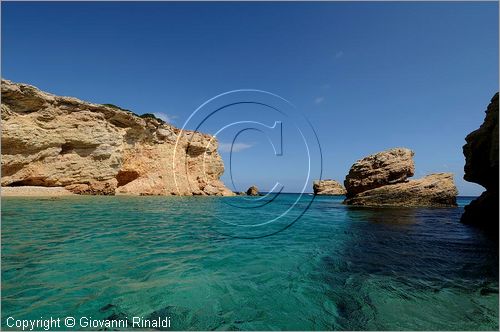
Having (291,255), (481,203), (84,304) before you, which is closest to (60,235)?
(84,304)

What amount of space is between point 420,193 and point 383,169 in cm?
467

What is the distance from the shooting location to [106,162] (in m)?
43.3

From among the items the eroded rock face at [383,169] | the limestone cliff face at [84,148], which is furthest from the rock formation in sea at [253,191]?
the eroded rock face at [383,169]

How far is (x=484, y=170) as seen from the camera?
13.9 metres

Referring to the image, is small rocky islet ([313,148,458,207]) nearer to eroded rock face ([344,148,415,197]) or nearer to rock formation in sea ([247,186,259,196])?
eroded rock face ([344,148,415,197])

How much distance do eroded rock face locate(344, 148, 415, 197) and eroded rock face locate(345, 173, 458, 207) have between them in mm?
916

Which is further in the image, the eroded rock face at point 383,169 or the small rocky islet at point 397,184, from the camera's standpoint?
the eroded rock face at point 383,169

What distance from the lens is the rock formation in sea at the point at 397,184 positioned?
29672 mm

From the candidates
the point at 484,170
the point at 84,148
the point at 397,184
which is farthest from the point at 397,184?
the point at 84,148

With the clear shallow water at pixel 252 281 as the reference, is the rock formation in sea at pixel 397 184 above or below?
above

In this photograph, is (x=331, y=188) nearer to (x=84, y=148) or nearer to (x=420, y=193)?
(x=420, y=193)

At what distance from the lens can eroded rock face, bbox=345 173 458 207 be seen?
29578 mm

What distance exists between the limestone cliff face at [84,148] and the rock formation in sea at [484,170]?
3757cm

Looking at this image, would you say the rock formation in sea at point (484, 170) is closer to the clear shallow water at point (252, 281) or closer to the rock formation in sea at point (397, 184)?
the clear shallow water at point (252, 281)
